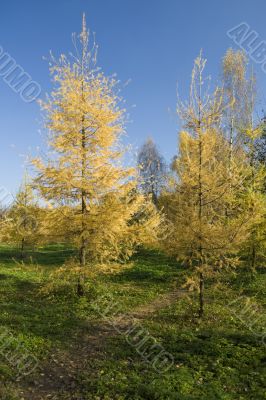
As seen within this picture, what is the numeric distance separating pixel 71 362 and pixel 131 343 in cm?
200

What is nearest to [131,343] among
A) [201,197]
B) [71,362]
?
[71,362]

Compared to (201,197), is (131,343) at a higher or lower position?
lower

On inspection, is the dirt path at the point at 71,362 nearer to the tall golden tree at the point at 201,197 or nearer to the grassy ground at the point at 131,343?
the grassy ground at the point at 131,343

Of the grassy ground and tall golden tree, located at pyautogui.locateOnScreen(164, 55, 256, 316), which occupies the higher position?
tall golden tree, located at pyautogui.locateOnScreen(164, 55, 256, 316)

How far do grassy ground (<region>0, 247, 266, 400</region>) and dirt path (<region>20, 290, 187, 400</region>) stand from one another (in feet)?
0.08

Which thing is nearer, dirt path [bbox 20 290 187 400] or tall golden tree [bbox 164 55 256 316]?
dirt path [bbox 20 290 187 400]

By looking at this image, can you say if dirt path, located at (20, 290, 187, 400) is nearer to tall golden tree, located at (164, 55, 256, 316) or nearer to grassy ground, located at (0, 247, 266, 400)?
grassy ground, located at (0, 247, 266, 400)

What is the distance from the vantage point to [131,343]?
11.0m

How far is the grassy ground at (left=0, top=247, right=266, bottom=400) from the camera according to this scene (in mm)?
8322

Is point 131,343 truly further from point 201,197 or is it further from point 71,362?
point 201,197

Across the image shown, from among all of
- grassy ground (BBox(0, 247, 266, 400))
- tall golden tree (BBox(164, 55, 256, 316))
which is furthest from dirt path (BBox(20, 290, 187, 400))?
tall golden tree (BBox(164, 55, 256, 316))

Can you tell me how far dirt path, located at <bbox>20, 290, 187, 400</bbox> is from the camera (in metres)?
8.29

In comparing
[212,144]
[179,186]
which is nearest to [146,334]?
[179,186]

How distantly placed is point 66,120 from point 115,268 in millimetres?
6347
